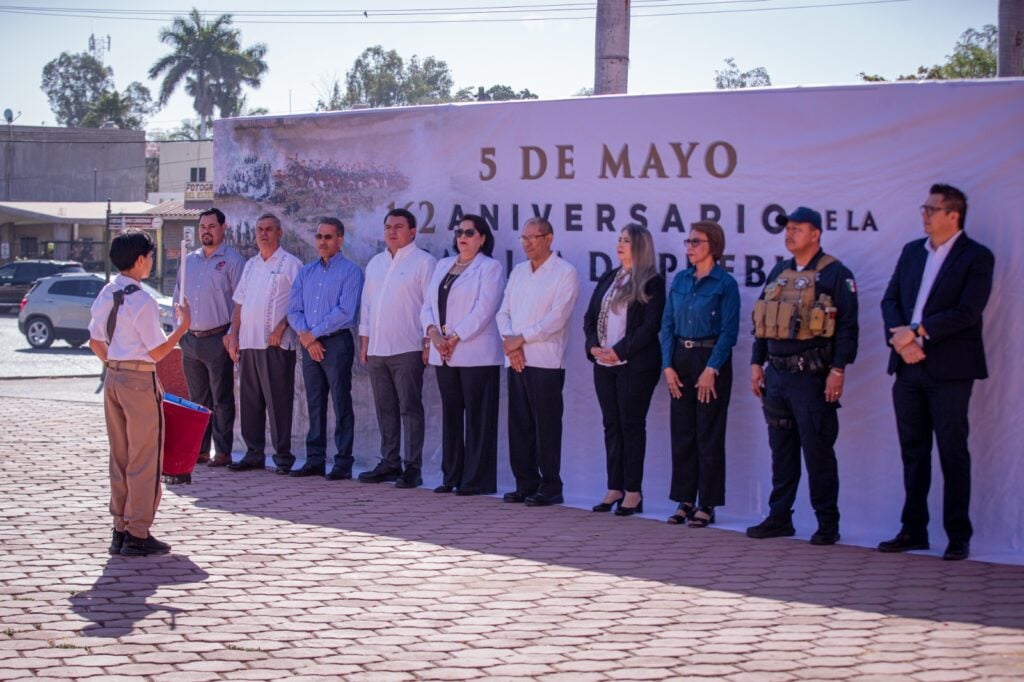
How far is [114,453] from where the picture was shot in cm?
786

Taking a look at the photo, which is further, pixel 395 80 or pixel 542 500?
pixel 395 80

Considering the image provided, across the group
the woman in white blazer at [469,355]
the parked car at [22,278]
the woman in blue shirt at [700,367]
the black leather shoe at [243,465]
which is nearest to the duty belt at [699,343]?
the woman in blue shirt at [700,367]

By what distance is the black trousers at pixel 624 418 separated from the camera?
9.30 m

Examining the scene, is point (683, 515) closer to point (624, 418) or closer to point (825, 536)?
point (624, 418)

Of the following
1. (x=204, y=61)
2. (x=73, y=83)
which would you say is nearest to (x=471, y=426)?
(x=204, y=61)

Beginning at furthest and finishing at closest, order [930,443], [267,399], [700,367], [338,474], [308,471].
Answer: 1. [267,399]
2. [308,471]
3. [338,474]
4. [700,367]
5. [930,443]

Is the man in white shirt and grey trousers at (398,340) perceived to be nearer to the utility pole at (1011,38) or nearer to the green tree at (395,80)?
the utility pole at (1011,38)

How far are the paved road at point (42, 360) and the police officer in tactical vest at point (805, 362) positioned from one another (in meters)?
15.3

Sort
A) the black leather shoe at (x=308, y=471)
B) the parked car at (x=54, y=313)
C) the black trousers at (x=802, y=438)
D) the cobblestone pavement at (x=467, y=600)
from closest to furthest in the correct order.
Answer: the cobblestone pavement at (x=467, y=600) → the black trousers at (x=802, y=438) → the black leather shoe at (x=308, y=471) → the parked car at (x=54, y=313)

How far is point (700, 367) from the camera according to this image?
884 cm

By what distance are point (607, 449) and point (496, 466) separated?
3.72 ft

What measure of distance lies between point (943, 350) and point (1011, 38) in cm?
828

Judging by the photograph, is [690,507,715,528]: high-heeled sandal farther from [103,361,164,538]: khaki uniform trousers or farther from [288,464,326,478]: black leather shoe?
[288,464,326,478]: black leather shoe

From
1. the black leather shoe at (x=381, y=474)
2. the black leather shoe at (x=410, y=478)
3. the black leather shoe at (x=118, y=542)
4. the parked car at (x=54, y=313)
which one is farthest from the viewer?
the parked car at (x=54, y=313)
